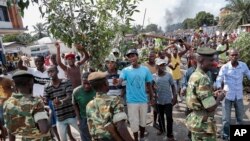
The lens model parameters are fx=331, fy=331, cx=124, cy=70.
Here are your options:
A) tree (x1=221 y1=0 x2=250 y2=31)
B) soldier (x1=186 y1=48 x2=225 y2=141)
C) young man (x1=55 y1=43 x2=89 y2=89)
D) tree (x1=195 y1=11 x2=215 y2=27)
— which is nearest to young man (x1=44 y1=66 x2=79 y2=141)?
young man (x1=55 y1=43 x2=89 y2=89)

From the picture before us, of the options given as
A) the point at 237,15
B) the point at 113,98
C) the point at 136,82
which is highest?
the point at 237,15

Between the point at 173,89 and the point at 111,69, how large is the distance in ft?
3.84

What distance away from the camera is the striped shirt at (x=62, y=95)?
5.16 meters

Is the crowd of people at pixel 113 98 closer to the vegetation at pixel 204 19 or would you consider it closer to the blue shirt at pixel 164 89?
the blue shirt at pixel 164 89

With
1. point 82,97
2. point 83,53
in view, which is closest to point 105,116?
point 82,97

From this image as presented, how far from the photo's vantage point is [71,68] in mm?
5762

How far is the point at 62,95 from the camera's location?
5.20m

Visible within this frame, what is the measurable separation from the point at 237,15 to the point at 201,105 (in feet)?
105

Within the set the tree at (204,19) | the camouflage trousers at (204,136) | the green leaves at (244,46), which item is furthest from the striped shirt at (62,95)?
the tree at (204,19)

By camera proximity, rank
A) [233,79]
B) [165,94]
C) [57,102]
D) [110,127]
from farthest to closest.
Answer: [165,94], [233,79], [57,102], [110,127]

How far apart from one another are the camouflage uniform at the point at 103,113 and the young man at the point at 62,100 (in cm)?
221

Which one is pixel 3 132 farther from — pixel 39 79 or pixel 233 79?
pixel 233 79

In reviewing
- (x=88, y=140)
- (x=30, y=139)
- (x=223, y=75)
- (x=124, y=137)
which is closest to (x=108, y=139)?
(x=124, y=137)

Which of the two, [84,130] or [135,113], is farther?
[135,113]
